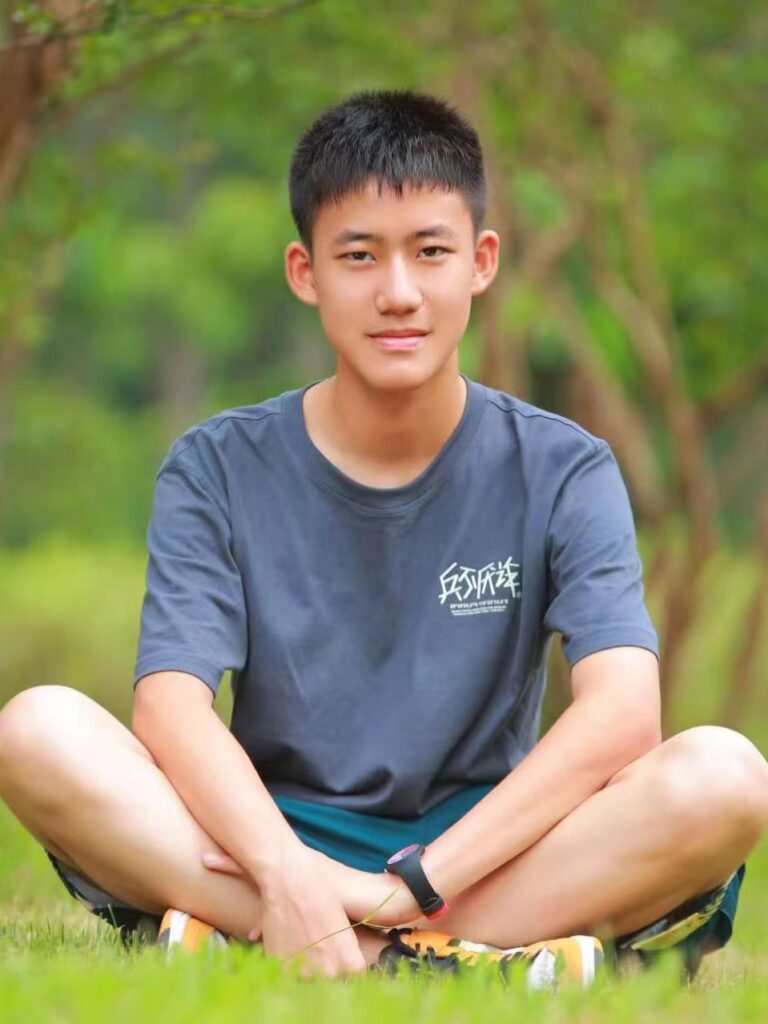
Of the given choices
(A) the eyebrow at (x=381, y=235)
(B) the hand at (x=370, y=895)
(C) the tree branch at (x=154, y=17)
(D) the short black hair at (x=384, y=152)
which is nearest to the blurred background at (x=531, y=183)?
(C) the tree branch at (x=154, y=17)

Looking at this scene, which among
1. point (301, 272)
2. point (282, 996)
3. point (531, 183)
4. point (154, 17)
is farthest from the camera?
point (531, 183)

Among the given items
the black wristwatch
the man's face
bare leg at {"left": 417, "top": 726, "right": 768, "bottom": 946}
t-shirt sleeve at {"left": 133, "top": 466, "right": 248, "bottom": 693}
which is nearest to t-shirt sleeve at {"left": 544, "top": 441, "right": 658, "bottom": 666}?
bare leg at {"left": 417, "top": 726, "right": 768, "bottom": 946}

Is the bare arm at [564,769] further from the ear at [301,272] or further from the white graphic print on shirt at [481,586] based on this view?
the ear at [301,272]

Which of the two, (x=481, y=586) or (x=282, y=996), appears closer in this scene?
(x=282, y=996)

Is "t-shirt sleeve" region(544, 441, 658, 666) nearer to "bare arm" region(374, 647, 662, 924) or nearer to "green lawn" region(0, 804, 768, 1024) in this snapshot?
"bare arm" region(374, 647, 662, 924)

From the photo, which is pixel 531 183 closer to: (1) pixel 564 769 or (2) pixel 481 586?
(2) pixel 481 586

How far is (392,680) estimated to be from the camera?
3.26 m

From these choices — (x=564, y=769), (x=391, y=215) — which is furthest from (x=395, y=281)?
(x=564, y=769)

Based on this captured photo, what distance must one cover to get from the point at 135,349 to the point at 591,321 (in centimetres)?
731

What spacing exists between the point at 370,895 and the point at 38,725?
621 mm

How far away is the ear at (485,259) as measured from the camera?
3.46 metres

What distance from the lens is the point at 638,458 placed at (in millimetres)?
8383

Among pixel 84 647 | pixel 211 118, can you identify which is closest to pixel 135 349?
pixel 84 647

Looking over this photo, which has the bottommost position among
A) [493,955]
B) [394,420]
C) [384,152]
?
[493,955]
